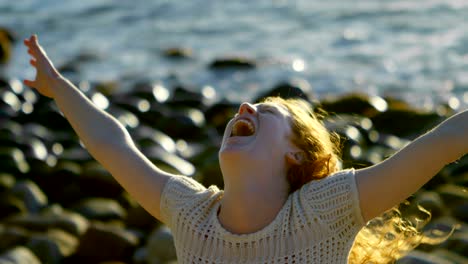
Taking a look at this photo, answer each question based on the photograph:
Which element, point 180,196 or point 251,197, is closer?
point 251,197

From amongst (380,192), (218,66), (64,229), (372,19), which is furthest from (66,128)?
(372,19)

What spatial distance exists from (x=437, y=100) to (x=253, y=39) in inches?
184

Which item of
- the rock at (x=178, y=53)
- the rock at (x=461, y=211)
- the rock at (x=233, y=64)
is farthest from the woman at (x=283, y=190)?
the rock at (x=178, y=53)

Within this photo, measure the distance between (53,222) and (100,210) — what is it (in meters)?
0.44

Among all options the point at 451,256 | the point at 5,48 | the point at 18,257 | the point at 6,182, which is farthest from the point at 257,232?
the point at 5,48

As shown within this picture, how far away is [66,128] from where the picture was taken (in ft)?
29.9

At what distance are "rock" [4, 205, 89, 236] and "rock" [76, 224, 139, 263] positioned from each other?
200mm

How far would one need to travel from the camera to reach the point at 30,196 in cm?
695

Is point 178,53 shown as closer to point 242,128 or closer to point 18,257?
point 18,257

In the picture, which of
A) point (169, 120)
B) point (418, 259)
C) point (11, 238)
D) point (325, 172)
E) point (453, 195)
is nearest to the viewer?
point (325, 172)

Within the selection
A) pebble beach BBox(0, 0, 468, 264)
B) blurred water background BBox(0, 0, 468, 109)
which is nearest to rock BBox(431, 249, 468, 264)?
pebble beach BBox(0, 0, 468, 264)

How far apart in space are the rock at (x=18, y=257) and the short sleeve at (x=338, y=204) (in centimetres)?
274

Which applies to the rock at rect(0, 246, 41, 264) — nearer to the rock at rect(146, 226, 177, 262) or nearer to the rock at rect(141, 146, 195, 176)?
the rock at rect(146, 226, 177, 262)

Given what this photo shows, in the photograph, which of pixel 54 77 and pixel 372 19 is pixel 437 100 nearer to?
pixel 372 19
